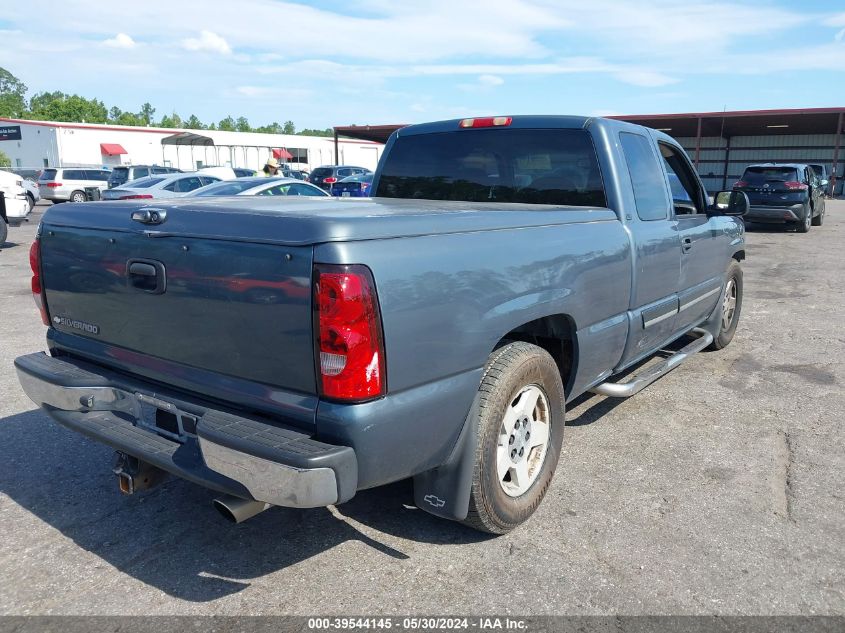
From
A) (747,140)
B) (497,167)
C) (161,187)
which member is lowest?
(161,187)

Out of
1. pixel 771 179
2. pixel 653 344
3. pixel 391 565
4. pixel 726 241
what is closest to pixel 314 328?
pixel 391 565

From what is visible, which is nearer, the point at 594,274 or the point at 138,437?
the point at 138,437

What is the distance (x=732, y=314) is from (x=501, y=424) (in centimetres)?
467

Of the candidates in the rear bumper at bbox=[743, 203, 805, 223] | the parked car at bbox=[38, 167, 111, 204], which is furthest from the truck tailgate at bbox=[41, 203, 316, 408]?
the parked car at bbox=[38, 167, 111, 204]

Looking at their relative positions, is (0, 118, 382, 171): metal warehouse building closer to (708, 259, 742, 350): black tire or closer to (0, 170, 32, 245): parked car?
(0, 170, 32, 245): parked car

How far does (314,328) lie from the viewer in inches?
97.0

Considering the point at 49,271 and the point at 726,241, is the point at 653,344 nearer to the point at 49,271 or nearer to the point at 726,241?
the point at 726,241

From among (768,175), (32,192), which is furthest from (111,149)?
(768,175)

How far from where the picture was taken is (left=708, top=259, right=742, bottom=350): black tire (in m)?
6.44

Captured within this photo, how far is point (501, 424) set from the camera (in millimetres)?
3094

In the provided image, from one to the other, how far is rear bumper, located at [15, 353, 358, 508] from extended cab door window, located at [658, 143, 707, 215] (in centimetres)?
385

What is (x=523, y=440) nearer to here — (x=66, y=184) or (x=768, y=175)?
(x=768, y=175)

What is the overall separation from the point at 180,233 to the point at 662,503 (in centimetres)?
272

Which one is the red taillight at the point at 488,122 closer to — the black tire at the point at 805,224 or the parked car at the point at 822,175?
the black tire at the point at 805,224
